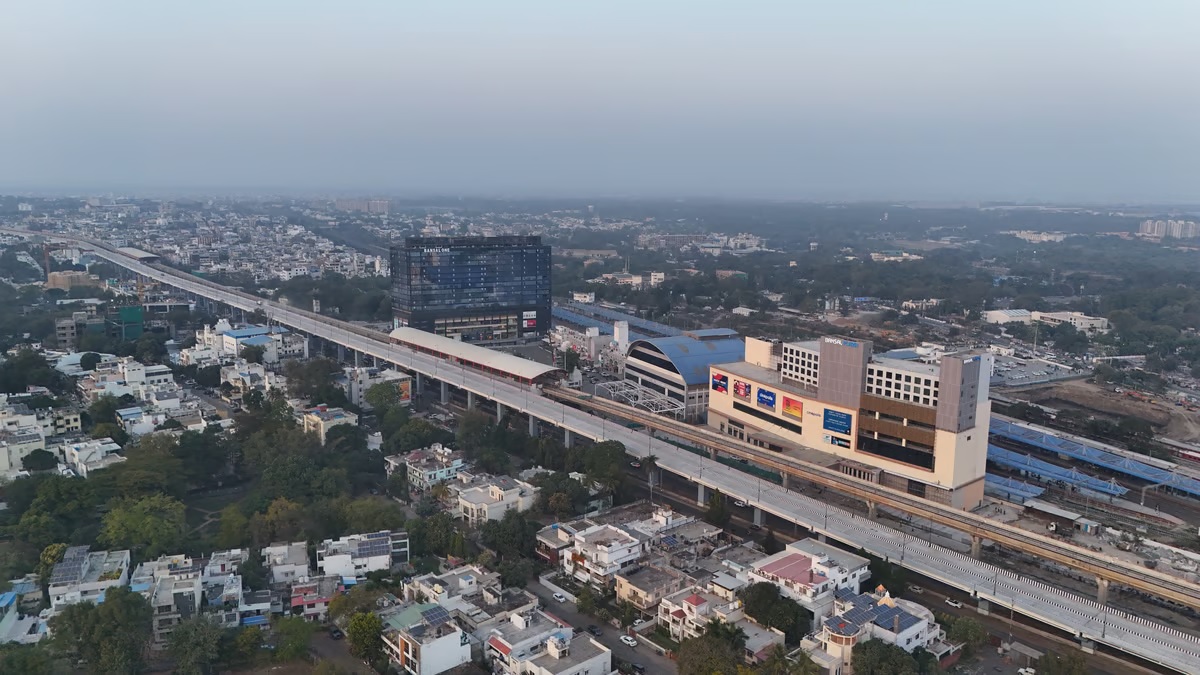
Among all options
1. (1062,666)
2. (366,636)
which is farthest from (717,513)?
(366,636)

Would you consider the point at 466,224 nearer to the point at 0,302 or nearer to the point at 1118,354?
the point at 0,302

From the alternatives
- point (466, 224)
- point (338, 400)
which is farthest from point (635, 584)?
point (466, 224)

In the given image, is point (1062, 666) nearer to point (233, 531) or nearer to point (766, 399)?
point (766, 399)

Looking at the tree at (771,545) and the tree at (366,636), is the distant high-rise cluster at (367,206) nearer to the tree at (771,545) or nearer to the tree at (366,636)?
the tree at (771,545)

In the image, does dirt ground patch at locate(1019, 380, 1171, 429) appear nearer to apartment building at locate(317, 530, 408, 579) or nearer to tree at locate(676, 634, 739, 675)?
tree at locate(676, 634, 739, 675)

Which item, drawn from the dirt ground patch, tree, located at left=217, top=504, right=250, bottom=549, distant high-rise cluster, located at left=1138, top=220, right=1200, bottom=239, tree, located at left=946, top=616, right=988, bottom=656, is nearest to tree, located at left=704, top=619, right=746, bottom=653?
tree, located at left=946, top=616, right=988, bottom=656

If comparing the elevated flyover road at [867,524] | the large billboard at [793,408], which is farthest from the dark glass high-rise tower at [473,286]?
the large billboard at [793,408]

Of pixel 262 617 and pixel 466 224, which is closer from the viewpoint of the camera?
pixel 262 617
